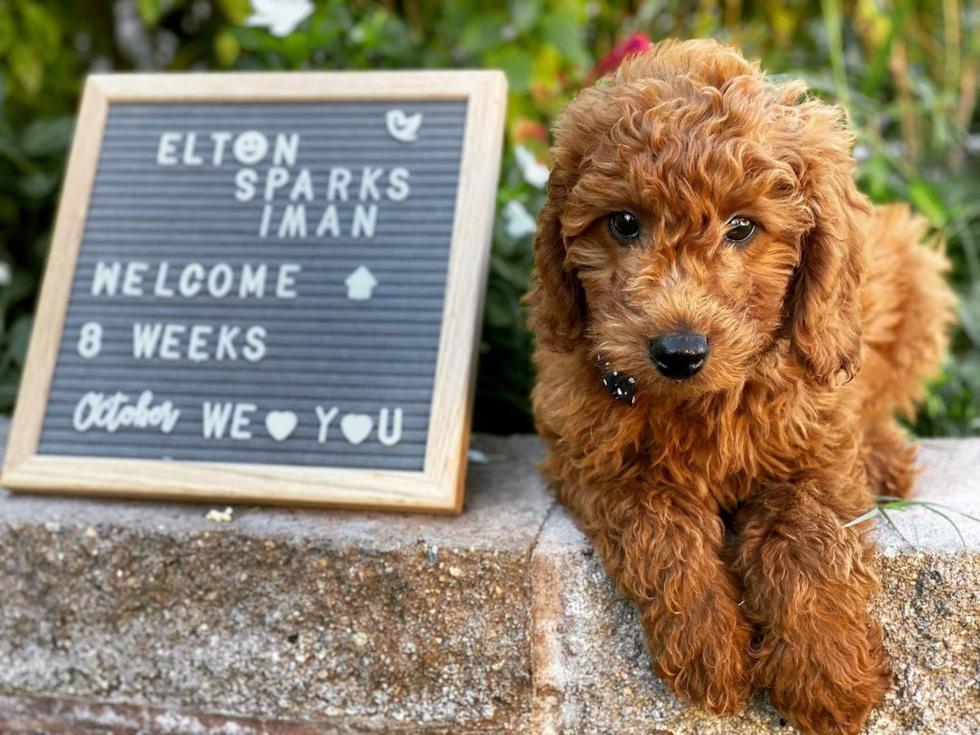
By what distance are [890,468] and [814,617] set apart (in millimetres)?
721

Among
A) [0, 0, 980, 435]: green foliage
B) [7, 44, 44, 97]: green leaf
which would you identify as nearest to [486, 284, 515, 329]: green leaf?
[0, 0, 980, 435]: green foliage

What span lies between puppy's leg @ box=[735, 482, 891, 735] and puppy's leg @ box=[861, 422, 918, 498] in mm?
427

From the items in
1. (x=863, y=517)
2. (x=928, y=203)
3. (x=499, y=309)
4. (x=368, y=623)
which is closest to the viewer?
(x=863, y=517)

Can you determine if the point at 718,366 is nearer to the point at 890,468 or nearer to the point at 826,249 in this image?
the point at 826,249

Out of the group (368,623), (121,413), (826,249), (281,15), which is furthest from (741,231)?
(281,15)

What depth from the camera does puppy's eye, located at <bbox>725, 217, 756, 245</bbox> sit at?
1818 millimetres

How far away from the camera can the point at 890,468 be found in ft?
7.86

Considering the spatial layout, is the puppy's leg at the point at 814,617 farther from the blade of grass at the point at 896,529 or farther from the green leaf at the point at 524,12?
the green leaf at the point at 524,12

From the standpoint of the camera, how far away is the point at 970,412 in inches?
135

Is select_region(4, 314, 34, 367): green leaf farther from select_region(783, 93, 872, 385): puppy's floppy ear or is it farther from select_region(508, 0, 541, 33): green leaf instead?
select_region(783, 93, 872, 385): puppy's floppy ear

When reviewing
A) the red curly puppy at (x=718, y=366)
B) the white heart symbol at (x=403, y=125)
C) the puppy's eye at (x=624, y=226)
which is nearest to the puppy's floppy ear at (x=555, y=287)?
the red curly puppy at (x=718, y=366)

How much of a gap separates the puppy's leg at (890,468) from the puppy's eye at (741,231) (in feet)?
2.69

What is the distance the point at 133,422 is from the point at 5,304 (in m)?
1.47

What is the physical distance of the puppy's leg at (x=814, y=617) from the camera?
6.00ft
